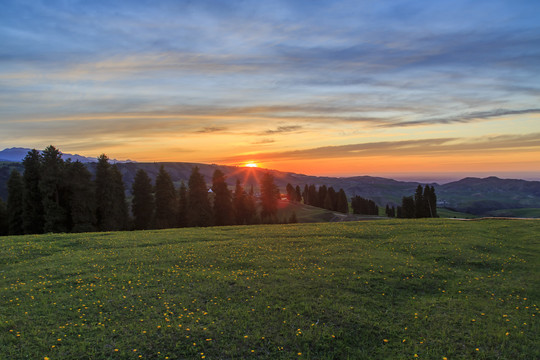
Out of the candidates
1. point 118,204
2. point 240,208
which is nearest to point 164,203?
point 118,204

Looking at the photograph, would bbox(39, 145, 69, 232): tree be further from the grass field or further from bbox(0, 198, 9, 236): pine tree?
the grass field

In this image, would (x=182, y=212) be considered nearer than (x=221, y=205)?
Yes

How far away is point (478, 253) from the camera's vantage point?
22156mm

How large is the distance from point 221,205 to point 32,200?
35.6 m

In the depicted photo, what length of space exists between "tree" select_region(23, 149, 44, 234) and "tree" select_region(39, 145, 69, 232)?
68.6 inches

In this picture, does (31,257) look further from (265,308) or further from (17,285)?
(265,308)

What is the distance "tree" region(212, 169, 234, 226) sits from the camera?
7181 cm

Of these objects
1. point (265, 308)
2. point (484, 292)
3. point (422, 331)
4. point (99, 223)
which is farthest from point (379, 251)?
point (99, 223)

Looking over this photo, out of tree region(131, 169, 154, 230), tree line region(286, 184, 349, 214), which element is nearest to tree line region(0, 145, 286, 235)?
tree region(131, 169, 154, 230)

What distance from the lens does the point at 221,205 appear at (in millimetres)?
72250

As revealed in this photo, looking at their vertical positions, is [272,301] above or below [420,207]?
A: above

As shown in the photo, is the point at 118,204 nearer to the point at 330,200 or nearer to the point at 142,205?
the point at 142,205

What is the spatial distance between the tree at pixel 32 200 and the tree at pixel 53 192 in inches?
68.6

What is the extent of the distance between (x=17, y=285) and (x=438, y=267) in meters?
23.9
